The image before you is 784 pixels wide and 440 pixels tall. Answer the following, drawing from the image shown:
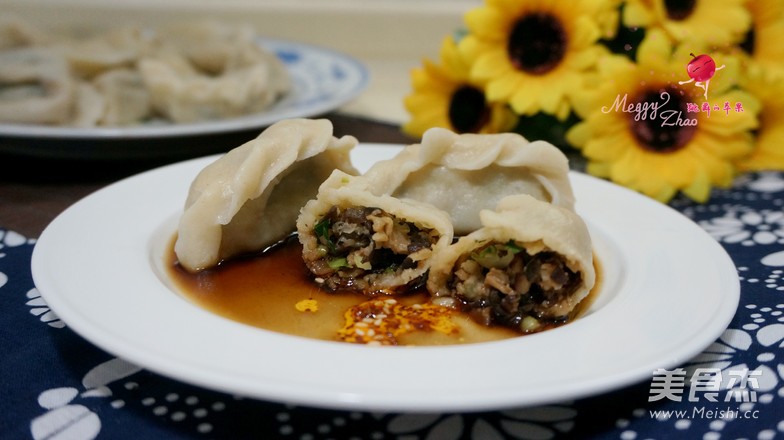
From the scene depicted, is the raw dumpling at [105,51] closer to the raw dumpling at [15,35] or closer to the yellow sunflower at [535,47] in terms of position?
the raw dumpling at [15,35]

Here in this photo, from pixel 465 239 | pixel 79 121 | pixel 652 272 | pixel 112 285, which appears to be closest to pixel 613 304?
pixel 652 272

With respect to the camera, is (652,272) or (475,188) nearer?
(652,272)

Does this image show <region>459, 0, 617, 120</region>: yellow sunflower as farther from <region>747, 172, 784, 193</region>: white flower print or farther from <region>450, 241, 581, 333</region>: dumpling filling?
<region>450, 241, 581, 333</region>: dumpling filling

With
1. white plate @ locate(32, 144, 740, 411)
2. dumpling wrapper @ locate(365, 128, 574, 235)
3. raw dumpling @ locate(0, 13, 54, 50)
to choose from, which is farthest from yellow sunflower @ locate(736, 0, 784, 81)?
raw dumpling @ locate(0, 13, 54, 50)

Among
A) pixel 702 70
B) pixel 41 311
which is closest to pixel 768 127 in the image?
pixel 702 70

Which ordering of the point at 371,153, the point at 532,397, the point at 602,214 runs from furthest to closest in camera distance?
the point at 371,153
the point at 602,214
the point at 532,397

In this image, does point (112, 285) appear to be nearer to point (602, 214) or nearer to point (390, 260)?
point (390, 260)

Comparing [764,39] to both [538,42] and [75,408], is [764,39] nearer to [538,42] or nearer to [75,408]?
[538,42]
